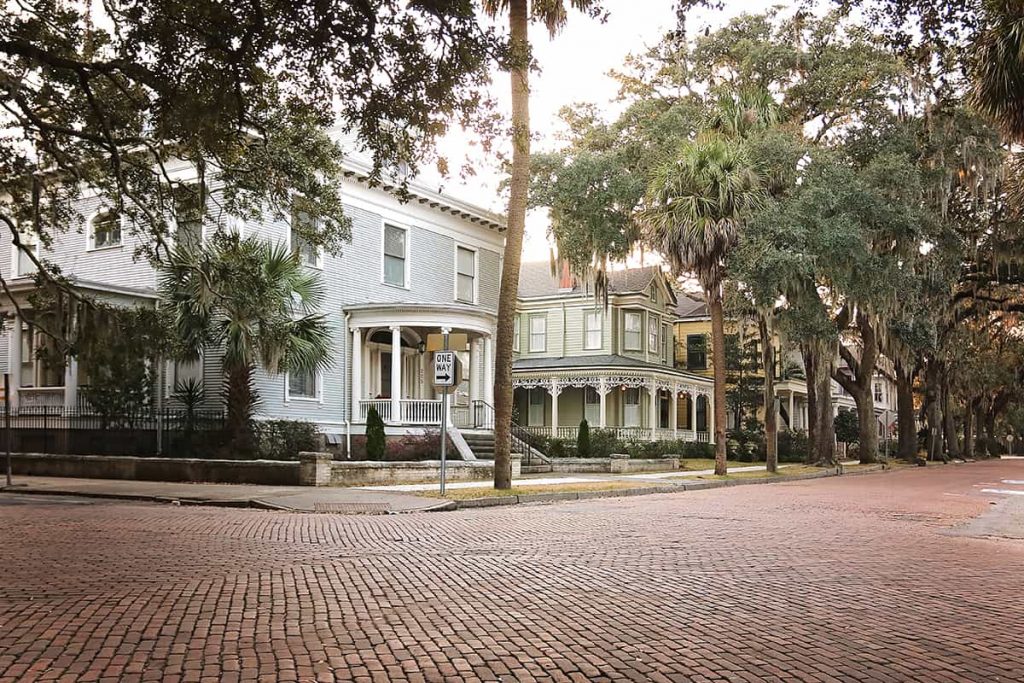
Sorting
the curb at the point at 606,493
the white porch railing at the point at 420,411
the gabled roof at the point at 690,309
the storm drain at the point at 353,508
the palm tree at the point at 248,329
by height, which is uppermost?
the gabled roof at the point at 690,309

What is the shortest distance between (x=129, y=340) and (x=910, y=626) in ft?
51.3

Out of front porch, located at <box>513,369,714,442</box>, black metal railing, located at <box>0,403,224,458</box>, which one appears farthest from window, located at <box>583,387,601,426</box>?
black metal railing, located at <box>0,403,224,458</box>

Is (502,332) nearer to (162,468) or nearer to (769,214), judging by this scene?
(162,468)

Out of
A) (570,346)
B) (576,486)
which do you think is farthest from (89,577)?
(570,346)

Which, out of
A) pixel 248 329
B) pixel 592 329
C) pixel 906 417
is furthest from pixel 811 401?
pixel 248 329

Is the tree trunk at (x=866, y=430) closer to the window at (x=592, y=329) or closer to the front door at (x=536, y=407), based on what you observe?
the window at (x=592, y=329)

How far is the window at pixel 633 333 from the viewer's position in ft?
142

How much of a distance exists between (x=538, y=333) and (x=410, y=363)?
13.8 meters

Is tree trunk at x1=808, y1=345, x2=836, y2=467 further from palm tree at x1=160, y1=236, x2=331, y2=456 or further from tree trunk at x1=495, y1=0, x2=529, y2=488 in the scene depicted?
palm tree at x1=160, y1=236, x2=331, y2=456

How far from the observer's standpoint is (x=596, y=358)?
41.9 meters

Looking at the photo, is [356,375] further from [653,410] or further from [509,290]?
[653,410]

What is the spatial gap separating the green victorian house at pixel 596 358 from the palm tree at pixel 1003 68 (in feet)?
91.5

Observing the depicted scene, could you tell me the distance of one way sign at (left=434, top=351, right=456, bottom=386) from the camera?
1708 cm

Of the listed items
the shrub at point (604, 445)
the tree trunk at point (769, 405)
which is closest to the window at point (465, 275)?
the shrub at point (604, 445)
